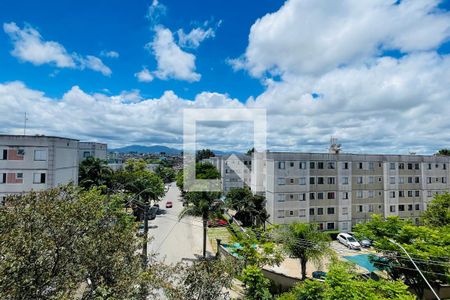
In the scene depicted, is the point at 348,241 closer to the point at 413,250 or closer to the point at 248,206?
the point at 248,206

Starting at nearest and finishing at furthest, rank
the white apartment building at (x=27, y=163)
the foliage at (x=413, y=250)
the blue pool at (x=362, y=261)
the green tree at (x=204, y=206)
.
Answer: the foliage at (x=413, y=250)
the green tree at (x=204, y=206)
the white apartment building at (x=27, y=163)
the blue pool at (x=362, y=261)

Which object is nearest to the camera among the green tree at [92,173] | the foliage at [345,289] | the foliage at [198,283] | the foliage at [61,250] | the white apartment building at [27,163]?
the foliage at [61,250]

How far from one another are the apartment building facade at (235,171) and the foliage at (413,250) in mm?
31685

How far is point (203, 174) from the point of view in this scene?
47.9 meters

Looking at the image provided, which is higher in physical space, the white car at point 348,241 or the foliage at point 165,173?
the foliage at point 165,173

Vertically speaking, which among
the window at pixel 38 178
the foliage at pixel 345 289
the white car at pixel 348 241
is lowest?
the white car at pixel 348 241

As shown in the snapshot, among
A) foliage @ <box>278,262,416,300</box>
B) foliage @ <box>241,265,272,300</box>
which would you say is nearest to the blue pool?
foliage @ <box>278,262,416,300</box>

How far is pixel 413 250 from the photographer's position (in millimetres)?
15719

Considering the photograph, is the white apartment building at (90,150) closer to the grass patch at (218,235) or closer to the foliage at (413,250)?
the grass patch at (218,235)

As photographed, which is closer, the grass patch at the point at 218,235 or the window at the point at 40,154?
the window at the point at 40,154

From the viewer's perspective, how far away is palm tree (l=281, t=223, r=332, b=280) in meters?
18.7

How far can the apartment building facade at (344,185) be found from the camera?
3166 centimetres

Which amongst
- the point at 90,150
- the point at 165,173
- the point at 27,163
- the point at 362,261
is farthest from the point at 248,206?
the point at 165,173

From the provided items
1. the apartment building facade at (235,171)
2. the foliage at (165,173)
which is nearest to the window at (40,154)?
the apartment building facade at (235,171)
